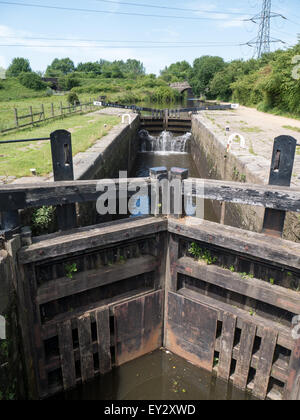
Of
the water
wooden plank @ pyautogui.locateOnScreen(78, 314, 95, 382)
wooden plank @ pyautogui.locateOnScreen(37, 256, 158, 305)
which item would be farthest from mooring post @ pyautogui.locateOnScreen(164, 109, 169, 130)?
wooden plank @ pyautogui.locateOnScreen(78, 314, 95, 382)

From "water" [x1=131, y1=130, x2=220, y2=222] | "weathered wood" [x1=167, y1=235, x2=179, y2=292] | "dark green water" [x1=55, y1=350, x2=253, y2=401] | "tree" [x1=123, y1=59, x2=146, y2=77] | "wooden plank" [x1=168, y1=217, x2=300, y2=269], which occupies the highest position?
"tree" [x1=123, y1=59, x2=146, y2=77]

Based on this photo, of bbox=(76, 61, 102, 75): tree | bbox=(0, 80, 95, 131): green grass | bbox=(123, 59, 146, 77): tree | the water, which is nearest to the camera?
bbox=(0, 80, 95, 131): green grass

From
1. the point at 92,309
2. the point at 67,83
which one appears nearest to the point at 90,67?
the point at 67,83

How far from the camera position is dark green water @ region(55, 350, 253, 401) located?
4.57m

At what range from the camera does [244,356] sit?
4.36 m

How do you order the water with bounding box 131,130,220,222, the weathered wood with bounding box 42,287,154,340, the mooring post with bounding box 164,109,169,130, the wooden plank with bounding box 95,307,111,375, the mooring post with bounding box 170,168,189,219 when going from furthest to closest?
the mooring post with bounding box 164,109,169,130
the water with bounding box 131,130,220,222
the wooden plank with bounding box 95,307,111,375
the mooring post with bounding box 170,168,189,219
the weathered wood with bounding box 42,287,154,340

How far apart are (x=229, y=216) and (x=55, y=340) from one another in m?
6.01

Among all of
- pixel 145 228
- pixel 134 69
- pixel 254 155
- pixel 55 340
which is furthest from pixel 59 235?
pixel 134 69

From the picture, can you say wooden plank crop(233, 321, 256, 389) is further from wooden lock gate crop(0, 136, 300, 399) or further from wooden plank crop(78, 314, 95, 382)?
wooden plank crop(78, 314, 95, 382)

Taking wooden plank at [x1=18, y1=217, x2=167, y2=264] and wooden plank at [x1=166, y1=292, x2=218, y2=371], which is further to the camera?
wooden plank at [x1=166, y1=292, x2=218, y2=371]

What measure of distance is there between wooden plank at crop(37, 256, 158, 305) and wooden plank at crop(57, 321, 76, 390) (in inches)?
17.7

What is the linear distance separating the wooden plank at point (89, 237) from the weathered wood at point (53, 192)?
44 centimetres

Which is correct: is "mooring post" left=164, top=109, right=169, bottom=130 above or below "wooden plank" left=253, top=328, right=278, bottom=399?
above

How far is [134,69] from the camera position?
15650 centimetres
